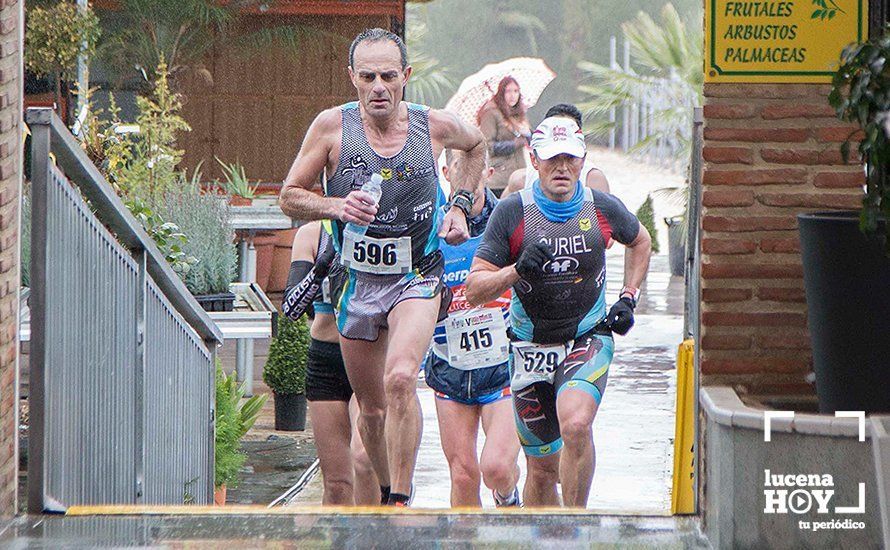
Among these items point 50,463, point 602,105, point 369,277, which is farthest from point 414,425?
point 602,105

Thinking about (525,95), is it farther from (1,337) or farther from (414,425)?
(1,337)

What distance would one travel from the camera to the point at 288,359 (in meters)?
11.4

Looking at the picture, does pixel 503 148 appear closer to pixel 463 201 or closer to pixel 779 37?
pixel 463 201

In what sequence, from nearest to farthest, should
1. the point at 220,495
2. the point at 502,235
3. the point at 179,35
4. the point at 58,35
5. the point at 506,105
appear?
1. the point at 502,235
2. the point at 220,495
3. the point at 506,105
4. the point at 58,35
5. the point at 179,35

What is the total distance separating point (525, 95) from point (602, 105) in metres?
13.0

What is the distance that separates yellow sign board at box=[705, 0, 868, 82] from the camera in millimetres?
5641

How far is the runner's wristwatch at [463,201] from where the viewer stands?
752 cm

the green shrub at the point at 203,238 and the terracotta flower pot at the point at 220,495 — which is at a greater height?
the green shrub at the point at 203,238

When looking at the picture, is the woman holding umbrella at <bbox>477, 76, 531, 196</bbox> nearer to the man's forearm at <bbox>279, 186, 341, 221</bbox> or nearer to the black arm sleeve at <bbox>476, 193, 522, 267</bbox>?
the black arm sleeve at <bbox>476, 193, 522, 267</bbox>

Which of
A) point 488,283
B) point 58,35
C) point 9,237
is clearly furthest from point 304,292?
point 58,35

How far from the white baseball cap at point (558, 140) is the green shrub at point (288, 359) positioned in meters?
4.21

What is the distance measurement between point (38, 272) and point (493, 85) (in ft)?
41.1

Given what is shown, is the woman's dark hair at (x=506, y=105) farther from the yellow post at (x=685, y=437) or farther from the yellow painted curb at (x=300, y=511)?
the yellow painted curb at (x=300, y=511)

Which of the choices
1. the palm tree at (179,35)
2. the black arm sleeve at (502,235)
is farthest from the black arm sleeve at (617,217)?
the palm tree at (179,35)
